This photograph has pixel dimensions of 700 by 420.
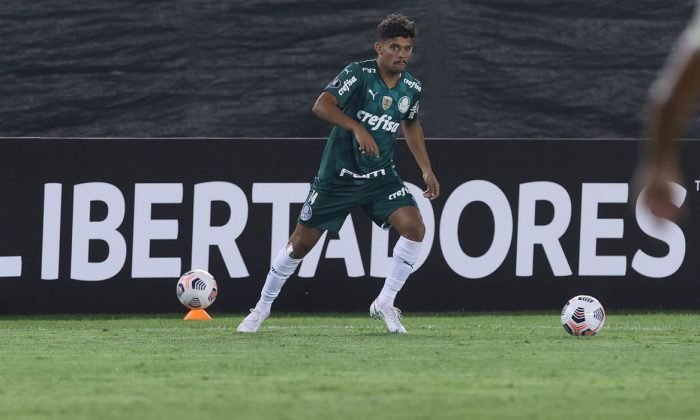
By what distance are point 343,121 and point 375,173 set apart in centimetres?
60

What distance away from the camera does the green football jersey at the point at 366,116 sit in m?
10.5

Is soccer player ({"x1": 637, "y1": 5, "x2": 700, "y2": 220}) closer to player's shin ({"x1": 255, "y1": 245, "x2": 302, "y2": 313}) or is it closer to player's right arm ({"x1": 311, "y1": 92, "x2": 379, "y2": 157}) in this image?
player's right arm ({"x1": 311, "y1": 92, "x2": 379, "y2": 157})

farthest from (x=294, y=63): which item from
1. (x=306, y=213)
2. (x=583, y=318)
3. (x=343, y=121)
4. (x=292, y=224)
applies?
(x=583, y=318)

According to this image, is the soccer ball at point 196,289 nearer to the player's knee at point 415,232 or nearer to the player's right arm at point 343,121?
the player's knee at point 415,232

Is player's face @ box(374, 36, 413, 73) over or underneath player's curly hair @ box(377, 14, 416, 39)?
underneath

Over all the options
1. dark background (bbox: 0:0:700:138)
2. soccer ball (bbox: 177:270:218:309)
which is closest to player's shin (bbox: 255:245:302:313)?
soccer ball (bbox: 177:270:218:309)

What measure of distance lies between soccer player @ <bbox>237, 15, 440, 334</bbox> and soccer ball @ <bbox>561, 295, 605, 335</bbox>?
110 centimetres

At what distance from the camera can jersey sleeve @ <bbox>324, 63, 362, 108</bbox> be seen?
10.4 meters

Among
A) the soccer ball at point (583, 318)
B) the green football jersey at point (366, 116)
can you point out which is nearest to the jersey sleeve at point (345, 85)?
the green football jersey at point (366, 116)

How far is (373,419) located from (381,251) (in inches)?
286

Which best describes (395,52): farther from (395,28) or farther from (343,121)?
(343,121)

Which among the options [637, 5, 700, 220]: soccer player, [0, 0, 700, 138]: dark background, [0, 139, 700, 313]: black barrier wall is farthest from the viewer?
[0, 0, 700, 138]: dark background

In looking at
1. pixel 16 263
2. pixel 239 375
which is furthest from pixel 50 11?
pixel 239 375

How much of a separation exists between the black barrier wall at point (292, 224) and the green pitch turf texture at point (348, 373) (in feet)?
4.44
